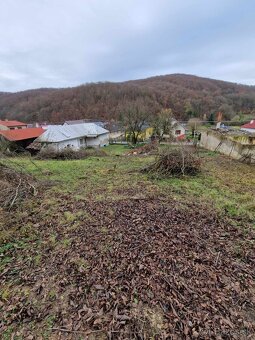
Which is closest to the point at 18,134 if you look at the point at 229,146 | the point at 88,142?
the point at 88,142

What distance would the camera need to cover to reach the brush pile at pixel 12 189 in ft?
16.0

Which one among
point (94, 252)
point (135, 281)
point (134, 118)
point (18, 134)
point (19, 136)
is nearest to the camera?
point (135, 281)

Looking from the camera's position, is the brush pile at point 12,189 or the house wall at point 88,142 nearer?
the brush pile at point 12,189

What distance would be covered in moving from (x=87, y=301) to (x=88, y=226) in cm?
174

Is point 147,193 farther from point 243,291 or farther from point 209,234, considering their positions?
point 243,291

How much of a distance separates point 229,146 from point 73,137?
17.7 metres

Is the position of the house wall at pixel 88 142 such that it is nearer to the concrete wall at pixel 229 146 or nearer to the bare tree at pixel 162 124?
the bare tree at pixel 162 124

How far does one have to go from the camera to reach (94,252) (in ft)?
10.6

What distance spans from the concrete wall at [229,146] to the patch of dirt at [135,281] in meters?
8.79

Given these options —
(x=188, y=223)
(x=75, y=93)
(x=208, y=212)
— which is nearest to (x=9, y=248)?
(x=188, y=223)

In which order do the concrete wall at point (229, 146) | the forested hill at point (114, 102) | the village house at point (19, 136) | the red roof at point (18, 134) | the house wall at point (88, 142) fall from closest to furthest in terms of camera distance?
the concrete wall at point (229, 146) → the village house at point (19, 136) → the red roof at point (18, 134) → the house wall at point (88, 142) → the forested hill at point (114, 102)

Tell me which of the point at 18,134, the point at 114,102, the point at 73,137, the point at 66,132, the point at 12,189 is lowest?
the point at 73,137

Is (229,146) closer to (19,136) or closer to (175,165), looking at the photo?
(175,165)

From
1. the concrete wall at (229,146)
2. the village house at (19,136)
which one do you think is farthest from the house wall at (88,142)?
the concrete wall at (229,146)
